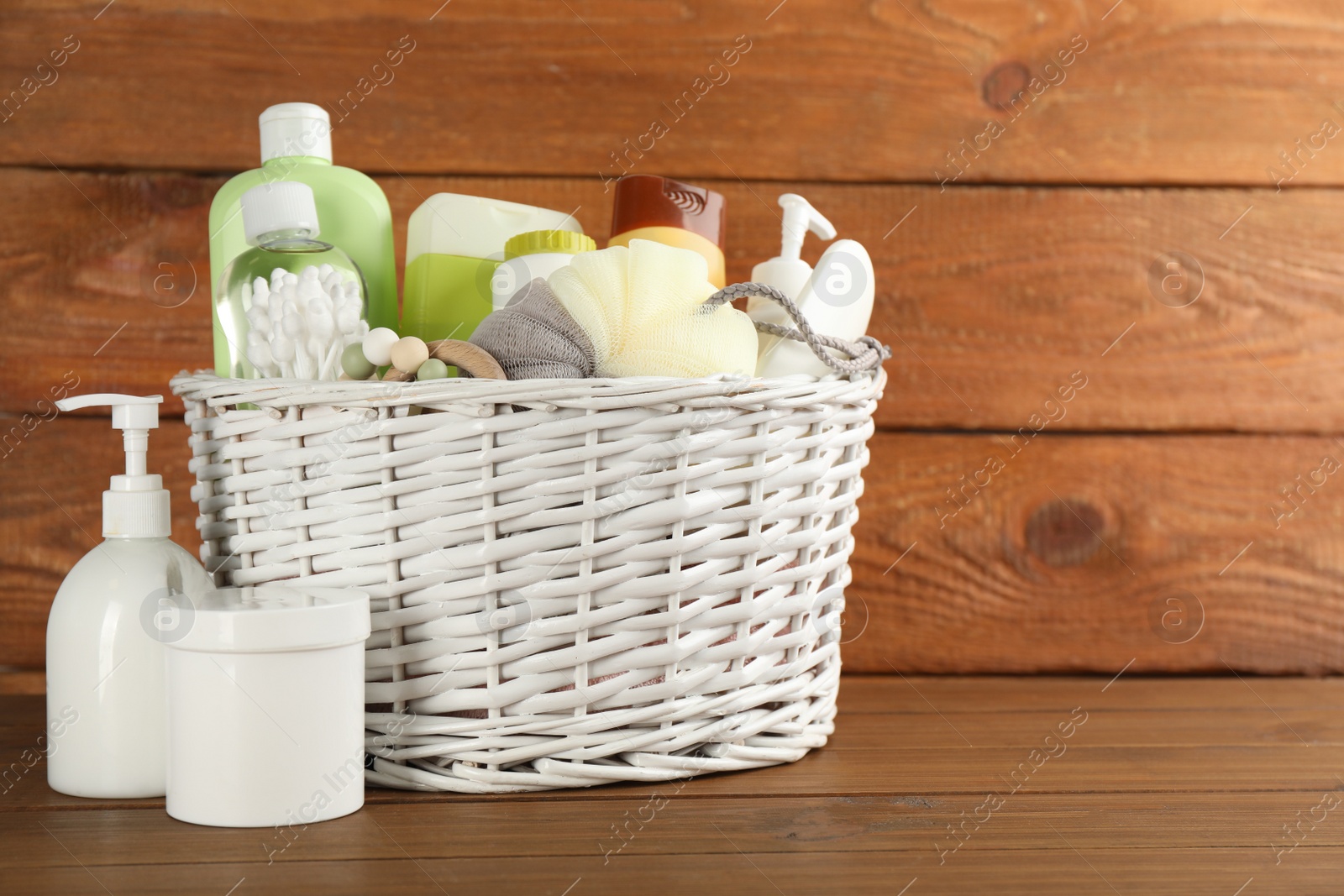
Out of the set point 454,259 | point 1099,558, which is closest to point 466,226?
point 454,259

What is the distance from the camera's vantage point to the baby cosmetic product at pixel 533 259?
0.58 m

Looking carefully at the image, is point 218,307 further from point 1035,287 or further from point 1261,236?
point 1261,236

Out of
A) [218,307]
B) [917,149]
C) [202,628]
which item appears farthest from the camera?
[917,149]

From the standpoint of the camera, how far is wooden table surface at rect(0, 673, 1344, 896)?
0.42 m

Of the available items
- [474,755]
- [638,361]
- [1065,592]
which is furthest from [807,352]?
[1065,592]

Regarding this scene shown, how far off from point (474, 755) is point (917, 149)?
561 mm

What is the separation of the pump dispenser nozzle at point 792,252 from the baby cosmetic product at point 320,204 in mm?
215

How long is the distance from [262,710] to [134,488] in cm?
15

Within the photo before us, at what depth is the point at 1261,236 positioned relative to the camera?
837mm

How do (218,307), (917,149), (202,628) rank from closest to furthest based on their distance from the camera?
(202,628)
(218,307)
(917,149)

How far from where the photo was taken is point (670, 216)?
62 cm

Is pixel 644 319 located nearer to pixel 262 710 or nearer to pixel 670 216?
pixel 670 216

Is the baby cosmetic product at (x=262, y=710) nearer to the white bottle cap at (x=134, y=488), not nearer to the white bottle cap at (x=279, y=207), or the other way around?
the white bottle cap at (x=134, y=488)

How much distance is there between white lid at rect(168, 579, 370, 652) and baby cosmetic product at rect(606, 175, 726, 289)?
267 millimetres
